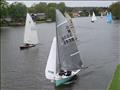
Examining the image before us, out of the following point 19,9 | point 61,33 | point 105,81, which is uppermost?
point 61,33

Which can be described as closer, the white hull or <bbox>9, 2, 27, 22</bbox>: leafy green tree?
the white hull

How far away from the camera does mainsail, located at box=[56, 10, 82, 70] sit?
5053 centimetres

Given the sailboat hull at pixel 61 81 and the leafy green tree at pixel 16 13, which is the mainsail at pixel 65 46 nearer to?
the sailboat hull at pixel 61 81

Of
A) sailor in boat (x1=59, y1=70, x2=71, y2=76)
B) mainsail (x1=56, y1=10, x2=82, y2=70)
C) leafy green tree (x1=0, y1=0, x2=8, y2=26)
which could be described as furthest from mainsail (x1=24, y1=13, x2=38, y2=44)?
leafy green tree (x1=0, y1=0, x2=8, y2=26)

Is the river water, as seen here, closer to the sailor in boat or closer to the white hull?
the white hull

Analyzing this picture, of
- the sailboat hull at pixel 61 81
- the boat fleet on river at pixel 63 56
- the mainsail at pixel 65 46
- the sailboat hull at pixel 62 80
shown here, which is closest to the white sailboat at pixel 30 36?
the boat fleet on river at pixel 63 56

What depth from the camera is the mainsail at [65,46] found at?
50531mm

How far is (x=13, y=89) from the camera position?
157 feet

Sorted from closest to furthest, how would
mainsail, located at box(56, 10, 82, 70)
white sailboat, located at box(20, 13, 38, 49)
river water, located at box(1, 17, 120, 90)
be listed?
river water, located at box(1, 17, 120, 90) → mainsail, located at box(56, 10, 82, 70) → white sailboat, located at box(20, 13, 38, 49)

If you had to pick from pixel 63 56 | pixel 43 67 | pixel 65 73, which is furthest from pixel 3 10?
pixel 65 73

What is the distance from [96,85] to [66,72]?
13.1 ft

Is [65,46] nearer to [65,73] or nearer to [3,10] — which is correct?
[65,73]

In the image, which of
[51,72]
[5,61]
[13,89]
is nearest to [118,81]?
[51,72]

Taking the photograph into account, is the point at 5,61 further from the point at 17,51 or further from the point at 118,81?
the point at 118,81
